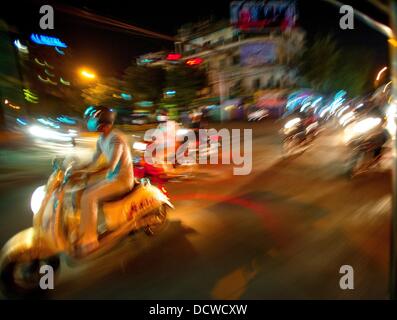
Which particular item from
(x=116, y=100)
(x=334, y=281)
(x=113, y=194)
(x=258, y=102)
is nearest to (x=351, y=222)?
(x=334, y=281)

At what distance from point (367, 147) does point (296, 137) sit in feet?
10.4

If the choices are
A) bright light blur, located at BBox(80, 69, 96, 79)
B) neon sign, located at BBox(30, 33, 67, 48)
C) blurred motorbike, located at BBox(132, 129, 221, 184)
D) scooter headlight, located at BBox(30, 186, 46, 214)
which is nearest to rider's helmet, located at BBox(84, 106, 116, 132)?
scooter headlight, located at BBox(30, 186, 46, 214)

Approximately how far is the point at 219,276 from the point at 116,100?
1044 inches

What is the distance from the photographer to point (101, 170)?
12.0 ft

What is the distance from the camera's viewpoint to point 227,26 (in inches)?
1291

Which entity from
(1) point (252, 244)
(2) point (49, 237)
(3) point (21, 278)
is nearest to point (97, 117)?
Answer: (2) point (49, 237)

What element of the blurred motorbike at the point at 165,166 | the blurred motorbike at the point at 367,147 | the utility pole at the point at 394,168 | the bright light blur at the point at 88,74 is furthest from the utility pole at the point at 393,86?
the bright light blur at the point at 88,74

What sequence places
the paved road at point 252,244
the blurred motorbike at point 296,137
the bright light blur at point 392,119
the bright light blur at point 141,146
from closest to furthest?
the bright light blur at point 392,119, the paved road at point 252,244, the bright light blur at point 141,146, the blurred motorbike at point 296,137

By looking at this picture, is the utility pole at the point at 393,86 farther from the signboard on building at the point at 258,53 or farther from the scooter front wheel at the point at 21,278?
the signboard on building at the point at 258,53

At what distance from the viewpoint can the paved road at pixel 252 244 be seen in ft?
11.0

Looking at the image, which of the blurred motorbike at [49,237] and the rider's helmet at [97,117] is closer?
the blurred motorbike at [49,237]

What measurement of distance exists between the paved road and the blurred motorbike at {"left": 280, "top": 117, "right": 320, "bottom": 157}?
8.67 ft

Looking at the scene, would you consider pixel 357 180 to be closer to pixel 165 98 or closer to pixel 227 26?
pixel 165 98

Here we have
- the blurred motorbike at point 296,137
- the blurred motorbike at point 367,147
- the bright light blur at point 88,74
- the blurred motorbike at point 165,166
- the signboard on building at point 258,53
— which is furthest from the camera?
the signboard on building at point 258,53
